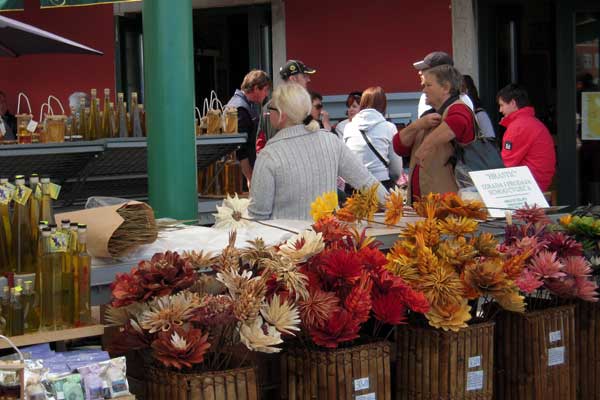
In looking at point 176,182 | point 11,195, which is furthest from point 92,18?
point 11,195

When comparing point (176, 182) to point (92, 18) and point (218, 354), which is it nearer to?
point (218, 354)

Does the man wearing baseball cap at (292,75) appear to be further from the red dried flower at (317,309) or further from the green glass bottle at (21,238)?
the red dried flower at (317,309)

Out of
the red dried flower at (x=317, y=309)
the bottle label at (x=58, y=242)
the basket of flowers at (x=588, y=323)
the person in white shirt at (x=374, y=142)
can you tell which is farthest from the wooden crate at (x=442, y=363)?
the person in white shirt at (x=374, y=142)

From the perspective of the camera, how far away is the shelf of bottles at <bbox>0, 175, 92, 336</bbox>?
125 inches

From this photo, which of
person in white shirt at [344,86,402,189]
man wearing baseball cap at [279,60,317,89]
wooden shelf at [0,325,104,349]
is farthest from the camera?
person in white shirt at [344,86,402,189]

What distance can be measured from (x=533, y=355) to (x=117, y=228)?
5.10 ft

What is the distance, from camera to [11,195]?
3.37 m

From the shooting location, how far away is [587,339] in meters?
4.30

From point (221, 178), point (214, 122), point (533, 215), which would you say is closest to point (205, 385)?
point (533, 215)

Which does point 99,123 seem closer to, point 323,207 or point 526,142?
point 526,142

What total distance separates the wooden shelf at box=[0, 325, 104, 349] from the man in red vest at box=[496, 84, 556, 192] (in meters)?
5.19

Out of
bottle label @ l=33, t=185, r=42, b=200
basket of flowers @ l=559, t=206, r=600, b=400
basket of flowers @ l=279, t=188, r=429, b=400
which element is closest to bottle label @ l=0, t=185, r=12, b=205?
bottle label @ l=33, t=185, r=42, b=200

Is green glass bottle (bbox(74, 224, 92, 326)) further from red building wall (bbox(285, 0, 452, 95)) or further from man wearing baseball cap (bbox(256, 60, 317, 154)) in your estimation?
red building wall (bbox(285, 0, 452, 95))

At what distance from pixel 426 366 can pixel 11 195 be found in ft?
4.75
